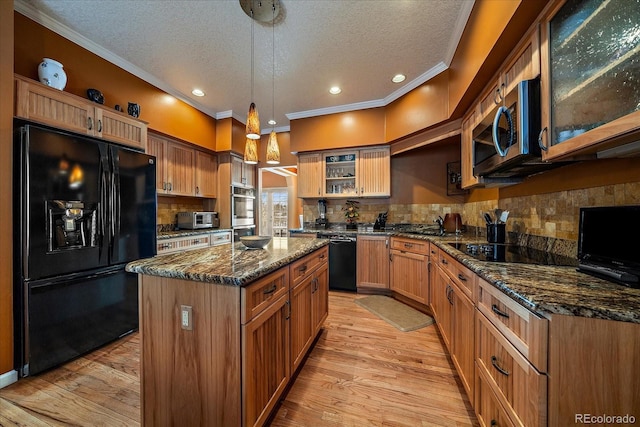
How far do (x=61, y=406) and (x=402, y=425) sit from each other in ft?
6.87

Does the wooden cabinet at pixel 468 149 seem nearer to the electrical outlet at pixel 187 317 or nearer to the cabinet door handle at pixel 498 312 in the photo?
the cabinet door handle at pixel 498 312

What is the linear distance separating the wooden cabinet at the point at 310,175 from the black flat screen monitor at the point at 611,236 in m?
3.13

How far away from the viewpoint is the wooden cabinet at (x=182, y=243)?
2.85m

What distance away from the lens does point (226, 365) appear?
1.07 metres

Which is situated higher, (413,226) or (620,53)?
(620,53)

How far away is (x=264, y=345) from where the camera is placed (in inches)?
47.8

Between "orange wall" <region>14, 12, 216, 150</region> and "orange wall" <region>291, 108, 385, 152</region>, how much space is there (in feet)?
4.97

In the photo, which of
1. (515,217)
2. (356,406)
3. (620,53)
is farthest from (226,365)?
(515,217)

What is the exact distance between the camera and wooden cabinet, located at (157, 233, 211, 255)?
9.36 ft

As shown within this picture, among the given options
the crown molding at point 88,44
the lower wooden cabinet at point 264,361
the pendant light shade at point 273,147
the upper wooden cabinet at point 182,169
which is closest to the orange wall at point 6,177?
the crown molding at point 88,44

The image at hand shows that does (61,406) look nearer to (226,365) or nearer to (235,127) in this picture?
(226,365)

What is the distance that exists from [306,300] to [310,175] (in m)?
2.62

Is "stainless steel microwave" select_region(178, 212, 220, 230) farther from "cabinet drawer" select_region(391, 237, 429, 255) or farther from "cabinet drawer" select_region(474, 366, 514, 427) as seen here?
"cabinet drawer" select_region(474, 366, 514, 427)

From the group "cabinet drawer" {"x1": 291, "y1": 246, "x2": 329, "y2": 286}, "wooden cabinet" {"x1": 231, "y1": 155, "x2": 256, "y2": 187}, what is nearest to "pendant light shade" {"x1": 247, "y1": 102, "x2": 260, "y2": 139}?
"cabinet drawer" {"x1": 291, "y1": 246, "x2": 329, "y2": 286}
